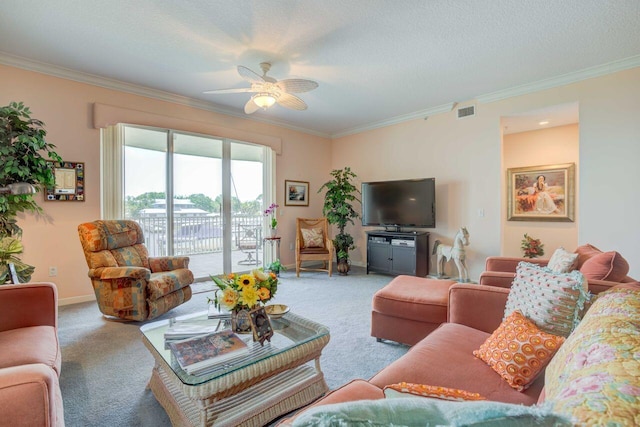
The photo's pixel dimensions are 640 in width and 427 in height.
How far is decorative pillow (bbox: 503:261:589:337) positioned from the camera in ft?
4.28

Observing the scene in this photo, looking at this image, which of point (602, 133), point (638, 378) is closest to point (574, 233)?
point (602, 133)

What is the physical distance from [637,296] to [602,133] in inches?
128

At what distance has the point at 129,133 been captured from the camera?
3.76 meters

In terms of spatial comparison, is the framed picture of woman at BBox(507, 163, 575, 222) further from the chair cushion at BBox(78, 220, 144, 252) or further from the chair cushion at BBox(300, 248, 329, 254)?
the chair cushion at BBox(78, 220, 144, 252)

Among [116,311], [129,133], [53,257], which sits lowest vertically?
[116,311]

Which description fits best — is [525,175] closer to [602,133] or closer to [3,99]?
[602,133]

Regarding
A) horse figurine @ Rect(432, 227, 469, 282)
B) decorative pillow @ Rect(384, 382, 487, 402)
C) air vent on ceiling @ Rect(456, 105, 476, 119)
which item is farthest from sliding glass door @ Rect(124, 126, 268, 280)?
decorative pillow @ Rect(384, 382, 487, 402)

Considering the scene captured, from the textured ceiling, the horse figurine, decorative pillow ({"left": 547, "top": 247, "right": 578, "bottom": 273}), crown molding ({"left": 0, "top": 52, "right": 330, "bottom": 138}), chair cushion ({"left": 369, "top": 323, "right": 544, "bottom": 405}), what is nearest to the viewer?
chair cushion ({"left": 369, "top": 323, "right": 544, "bottom": 405})

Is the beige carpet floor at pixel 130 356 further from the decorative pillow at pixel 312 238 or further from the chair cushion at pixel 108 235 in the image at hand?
the decorative pillow at pixel 312 238

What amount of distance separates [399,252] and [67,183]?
4.41 metres

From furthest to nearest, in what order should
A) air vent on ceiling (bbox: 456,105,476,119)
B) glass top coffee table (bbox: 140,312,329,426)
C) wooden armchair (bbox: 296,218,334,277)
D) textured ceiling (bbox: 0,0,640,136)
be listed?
1. wooden armchair (bbox: 296,218,334,277)
2. air vent on ceiling (bbox: 456,105,476,119)
3. textured ceiling (bbox: 0,0,640,136)
4. glass top coffee table (bbox: 140,312,329,426)

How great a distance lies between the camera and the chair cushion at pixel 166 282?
108 inches

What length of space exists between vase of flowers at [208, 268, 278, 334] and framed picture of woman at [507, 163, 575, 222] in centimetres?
466

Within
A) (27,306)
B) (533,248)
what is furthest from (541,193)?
(27,306)
